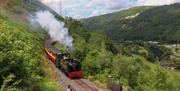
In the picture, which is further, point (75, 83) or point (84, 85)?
point (75, 83)

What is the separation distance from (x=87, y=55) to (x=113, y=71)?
7.60 m

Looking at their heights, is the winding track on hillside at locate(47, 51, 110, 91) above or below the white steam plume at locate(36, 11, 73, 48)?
below

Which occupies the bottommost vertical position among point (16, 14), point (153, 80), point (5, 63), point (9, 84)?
point (153, 80)

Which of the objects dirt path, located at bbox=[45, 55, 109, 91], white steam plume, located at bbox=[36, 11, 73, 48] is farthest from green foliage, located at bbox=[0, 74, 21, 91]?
white steam plume, located at bbox=[36, 11, 73, 48]

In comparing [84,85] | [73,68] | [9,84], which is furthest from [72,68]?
[9,84]

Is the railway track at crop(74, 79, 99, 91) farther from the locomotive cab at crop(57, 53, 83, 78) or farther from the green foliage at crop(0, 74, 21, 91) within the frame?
the green foliage at crop(0, 74, 21, 91)

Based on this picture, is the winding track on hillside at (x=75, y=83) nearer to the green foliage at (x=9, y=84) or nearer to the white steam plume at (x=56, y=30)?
the green foliage at (x=9, y=84)

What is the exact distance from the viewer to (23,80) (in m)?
22.6

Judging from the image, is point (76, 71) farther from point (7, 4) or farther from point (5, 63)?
point (7, 4)

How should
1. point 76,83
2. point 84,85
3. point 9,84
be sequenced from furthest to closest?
point 76,83 → point 84,85 → point 9,84

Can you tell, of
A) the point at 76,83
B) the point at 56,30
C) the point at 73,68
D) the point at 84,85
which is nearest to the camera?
the point at 84,85

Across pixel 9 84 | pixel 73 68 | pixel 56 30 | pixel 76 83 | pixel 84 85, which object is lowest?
pixel 84 85

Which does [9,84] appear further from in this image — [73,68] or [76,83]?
[73,68]

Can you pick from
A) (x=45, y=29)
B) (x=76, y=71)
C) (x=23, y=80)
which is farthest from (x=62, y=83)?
(x=45, y=29)
